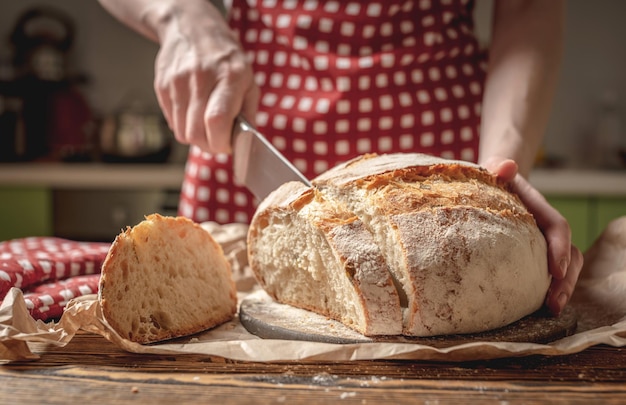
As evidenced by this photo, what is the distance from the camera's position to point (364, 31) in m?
1.73

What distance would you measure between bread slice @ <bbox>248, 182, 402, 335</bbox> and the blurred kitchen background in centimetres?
173

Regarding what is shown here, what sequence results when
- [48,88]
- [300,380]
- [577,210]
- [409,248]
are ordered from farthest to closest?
[48,88], [577,210], [409,248], [300,380]

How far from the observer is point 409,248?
100 cm

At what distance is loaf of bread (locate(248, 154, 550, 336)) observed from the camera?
1.00 m

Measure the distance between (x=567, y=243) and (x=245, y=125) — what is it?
0.64 m

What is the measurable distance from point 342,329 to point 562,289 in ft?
1.30

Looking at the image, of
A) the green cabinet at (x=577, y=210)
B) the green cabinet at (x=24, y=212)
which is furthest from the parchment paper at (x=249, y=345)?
the green cabinet at (x=24, y=212)

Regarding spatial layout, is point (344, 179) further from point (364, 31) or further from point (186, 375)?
point (364, 31)

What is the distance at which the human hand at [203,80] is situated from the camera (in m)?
1.39

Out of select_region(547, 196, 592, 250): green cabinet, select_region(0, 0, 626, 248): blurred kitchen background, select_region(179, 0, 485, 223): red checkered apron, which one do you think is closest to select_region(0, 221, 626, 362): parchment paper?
select_region(179, 0, 485, 223): red checkered apron

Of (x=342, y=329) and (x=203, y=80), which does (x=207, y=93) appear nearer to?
(x=203, y=80)

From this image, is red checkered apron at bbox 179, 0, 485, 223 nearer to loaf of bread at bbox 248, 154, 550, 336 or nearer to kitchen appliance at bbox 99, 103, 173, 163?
loaf of bread at bbox 248, 154, 550, 336

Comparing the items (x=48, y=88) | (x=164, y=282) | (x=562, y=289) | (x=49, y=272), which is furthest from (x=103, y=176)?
(x=562, y=289)

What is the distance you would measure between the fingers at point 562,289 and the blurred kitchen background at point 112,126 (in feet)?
5.23
